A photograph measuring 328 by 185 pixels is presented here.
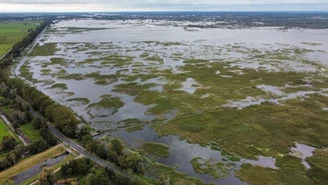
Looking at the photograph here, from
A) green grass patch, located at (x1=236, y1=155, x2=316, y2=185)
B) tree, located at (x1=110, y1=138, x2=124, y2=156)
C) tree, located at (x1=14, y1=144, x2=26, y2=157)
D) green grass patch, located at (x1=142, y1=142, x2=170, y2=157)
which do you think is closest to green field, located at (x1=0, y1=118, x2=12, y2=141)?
tree, located at (x1=14, y1=144, x2=26, y2=157)

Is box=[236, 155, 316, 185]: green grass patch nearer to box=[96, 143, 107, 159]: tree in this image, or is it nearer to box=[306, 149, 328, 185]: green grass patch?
box=[306, 149, 328, 185]: green grass patch

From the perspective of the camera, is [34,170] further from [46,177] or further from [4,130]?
[4,130]

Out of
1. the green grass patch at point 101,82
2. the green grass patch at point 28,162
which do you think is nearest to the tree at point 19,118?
the green grass patch at point 28,162

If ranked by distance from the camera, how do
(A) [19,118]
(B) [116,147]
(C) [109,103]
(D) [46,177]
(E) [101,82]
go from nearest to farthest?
(D) [46,177] < (B) [116,147] < (A) [19,118] < (C) [109,103] < (E) [101,82]

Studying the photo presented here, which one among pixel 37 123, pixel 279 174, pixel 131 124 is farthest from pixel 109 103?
pixel 279 174

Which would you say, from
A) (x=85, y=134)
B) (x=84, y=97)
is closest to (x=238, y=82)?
(x=84, y=97)
